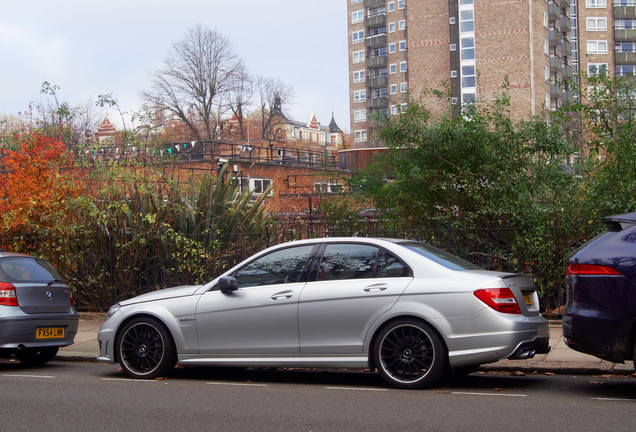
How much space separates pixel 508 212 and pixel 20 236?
980 cm

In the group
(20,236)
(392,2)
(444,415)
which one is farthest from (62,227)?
(392,2)

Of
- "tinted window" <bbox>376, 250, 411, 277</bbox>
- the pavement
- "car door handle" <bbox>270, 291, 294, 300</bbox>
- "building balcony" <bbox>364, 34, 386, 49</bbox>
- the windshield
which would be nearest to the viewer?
"tinted window" <bbox>376, 250, 411, 277</bbox>

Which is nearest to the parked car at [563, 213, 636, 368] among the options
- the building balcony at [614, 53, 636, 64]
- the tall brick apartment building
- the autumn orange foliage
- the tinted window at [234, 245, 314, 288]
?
the tinted window at [234, 245, 314, 288]

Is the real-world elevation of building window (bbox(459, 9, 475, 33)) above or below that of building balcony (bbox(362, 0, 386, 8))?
below

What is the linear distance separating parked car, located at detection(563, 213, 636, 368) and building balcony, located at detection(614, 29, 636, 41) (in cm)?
8001

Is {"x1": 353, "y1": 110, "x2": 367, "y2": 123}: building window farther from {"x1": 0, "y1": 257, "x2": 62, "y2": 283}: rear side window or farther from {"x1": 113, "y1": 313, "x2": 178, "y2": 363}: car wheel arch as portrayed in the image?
{"x1": 113, "y1": 313, "x2": 178, "y2": 363}: car wheel arch

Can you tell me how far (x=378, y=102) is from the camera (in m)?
90.0

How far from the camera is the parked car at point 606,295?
707 cm

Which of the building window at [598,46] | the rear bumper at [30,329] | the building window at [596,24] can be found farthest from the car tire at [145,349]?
the building window at [596,24]

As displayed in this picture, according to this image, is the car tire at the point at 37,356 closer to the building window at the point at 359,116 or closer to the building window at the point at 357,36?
the building window at the point at 359,116

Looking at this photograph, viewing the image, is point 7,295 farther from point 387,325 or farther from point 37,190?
point 37,190

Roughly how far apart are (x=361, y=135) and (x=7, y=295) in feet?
275

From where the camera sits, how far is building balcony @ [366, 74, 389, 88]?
89.9 meters

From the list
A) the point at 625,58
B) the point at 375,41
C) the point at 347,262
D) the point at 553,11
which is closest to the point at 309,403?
the point at 347,262
